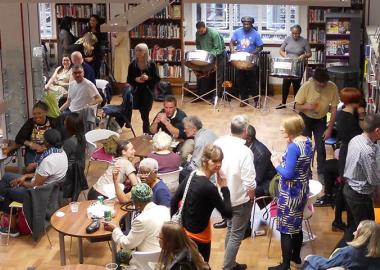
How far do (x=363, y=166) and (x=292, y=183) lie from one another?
72cm

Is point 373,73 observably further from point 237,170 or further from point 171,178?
point 237,170

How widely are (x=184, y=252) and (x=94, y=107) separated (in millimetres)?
5769

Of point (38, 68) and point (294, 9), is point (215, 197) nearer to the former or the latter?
point (38, 68)

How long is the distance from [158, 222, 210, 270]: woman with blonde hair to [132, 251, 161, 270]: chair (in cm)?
57

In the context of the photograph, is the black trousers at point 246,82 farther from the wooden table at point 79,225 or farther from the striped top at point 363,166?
the wooden table at point 79,225

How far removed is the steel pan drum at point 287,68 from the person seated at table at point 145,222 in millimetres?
7554

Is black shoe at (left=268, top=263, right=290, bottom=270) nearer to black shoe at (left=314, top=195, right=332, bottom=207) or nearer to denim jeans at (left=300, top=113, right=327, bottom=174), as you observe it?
black shoe at (left=314, top=195, right=332, bottom=207)

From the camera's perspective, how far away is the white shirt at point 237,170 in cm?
637

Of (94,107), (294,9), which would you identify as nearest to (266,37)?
(294,9)

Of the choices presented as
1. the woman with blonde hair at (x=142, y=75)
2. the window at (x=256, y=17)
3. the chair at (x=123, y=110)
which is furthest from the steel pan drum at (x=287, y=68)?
the chair at (x=123, y=110)

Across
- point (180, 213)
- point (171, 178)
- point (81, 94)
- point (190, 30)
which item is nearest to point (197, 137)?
point (171, 178)

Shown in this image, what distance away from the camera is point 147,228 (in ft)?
18.1

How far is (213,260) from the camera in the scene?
7277 mm

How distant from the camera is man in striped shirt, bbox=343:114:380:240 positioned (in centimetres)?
659
